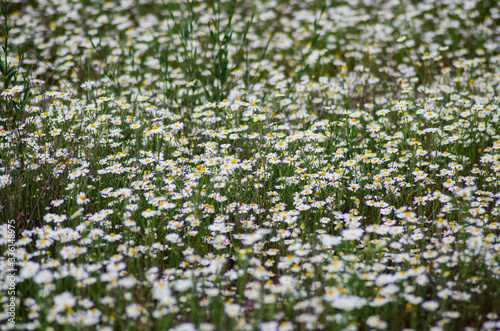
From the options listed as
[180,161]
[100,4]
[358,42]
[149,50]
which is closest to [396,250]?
[180,161]

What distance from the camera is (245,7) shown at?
366 inches

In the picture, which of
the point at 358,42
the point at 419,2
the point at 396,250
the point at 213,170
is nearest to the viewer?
the point at 396,250

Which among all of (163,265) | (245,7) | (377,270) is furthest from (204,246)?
(245,7)

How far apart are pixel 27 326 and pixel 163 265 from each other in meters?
0.95

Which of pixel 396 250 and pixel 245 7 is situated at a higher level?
pixel 245 7

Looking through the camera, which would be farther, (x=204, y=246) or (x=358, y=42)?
(x=358, y=42)

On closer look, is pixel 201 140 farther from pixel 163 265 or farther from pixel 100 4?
pixel 100 4

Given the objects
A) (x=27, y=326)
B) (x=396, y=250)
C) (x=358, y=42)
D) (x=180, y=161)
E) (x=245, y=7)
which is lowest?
(x=396, y=250)

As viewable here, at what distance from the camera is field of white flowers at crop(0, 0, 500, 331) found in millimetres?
2391

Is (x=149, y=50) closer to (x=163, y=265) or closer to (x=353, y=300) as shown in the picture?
(x=163, y=265)

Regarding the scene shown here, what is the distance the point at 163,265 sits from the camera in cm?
296

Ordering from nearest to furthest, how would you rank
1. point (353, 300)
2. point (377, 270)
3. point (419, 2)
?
point (353, 300), point (377, 270), point (419, 2)

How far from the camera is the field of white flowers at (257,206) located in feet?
7.84

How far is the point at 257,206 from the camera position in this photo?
3.32 metres
